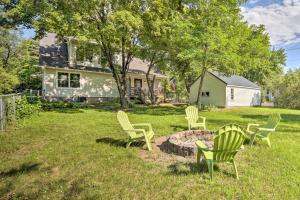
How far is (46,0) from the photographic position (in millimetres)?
16844

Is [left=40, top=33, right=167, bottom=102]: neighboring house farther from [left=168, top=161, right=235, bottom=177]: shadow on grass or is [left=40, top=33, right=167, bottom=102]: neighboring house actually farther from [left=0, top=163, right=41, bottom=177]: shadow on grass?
[left=168, top=161, right=235, bottom=177]: shadow on grass

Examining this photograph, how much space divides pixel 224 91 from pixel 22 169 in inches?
906

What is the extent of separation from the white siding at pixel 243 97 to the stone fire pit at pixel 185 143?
18.9 meters

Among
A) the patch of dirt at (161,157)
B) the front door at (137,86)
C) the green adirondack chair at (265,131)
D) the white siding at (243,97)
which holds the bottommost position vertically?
the patch of dirt at (161,157)

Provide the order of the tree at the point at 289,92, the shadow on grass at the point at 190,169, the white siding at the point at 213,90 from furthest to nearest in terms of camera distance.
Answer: the tree at the point at 289,92 < the white siding at the point at 213,90 < the shadow on grass at the point at 190,169

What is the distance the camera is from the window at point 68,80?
23.1m

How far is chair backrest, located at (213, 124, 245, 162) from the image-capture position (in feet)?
16.8

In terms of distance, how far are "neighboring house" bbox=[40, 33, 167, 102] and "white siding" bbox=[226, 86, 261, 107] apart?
396 inches

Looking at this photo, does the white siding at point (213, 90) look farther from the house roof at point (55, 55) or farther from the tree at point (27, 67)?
the tree at point (27, 67)

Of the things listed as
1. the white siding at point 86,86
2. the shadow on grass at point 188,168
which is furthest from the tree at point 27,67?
the shadow on grass at point 188,168

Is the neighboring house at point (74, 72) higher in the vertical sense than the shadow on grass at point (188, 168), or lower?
higher

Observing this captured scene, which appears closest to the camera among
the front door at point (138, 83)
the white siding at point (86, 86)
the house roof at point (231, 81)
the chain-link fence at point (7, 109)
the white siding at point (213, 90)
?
the chain-link fence at point (7, 109)

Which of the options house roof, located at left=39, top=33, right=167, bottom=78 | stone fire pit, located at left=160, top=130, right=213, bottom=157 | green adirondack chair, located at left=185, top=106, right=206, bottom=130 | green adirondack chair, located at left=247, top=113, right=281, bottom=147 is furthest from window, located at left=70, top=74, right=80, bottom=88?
green adirondack chair, located at left=247, top=113, right=281, bottom=147

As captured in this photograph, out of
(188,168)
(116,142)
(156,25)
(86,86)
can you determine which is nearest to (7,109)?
(116,142)
